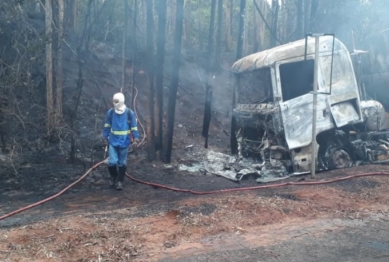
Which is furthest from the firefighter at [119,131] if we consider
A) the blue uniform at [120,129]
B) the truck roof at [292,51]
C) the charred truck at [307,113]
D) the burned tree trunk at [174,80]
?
the truck roof at [292,51]

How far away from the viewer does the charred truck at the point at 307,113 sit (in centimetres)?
1028

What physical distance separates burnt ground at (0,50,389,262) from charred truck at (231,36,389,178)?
0.62 metres

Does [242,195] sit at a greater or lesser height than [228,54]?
lesser

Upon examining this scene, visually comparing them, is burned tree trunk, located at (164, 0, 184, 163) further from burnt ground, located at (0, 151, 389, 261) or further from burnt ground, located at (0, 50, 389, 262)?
burnt ground, located at (0, 151, 389, 261)

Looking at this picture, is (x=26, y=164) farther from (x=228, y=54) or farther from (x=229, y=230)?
(x=228, y=54)

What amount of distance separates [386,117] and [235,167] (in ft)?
12.9

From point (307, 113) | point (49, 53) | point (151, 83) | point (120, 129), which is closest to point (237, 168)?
point (307, 113)

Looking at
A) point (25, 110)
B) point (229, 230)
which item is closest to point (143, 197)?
point (229, 230)

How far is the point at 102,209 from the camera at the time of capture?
7.75 m

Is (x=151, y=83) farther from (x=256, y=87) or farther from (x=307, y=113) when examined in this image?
(x=307, y=113)

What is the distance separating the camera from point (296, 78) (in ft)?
34.9

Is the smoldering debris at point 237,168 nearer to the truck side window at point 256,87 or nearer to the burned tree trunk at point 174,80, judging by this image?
the burned tree trunk at point 174,80

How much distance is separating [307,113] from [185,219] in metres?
4.76

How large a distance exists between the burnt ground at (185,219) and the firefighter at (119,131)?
68 cm
